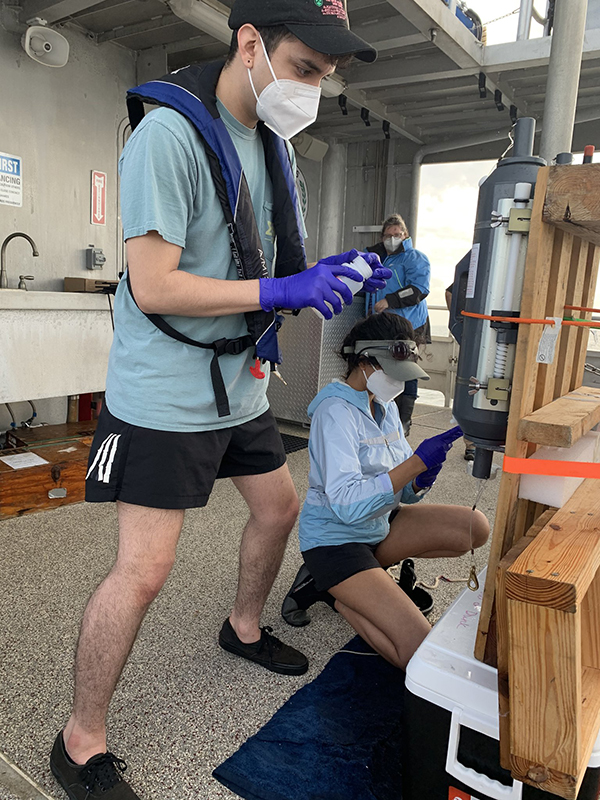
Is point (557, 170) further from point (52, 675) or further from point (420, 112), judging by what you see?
point (420, 112)

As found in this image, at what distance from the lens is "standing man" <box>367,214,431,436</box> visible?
4289 millimetres

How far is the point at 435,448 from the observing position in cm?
165

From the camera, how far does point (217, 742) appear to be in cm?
153

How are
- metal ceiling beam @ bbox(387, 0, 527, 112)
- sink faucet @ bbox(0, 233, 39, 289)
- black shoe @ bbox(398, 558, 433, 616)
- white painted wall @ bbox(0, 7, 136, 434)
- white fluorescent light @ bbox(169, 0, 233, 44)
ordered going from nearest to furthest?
black shoe @ bbox(398, 558, 433, 616) → white fluorescent light @ bbox(169, 0, 233, 44) → metal ceiling beam @ bbox(387, 0, 527, 112) → sink faucet @ bbox(0, 233, 39, 289) → white painted wall @ bbox(0, 7, 136, 434)

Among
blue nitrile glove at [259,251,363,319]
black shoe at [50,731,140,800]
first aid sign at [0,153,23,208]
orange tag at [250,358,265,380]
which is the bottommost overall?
black shoe at [50,731,140,800]

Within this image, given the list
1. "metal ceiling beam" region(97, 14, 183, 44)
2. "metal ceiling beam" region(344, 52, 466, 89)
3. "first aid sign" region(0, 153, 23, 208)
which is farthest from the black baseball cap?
"metal ceiling beam" region(344, 52, 466, 89)

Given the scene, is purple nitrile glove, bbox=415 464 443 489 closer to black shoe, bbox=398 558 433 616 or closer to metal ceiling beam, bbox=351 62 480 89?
black shoe, bbox=398 558 433 616

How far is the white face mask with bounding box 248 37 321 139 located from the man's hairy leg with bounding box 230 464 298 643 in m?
0.88

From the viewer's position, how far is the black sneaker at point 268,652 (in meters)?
1.82

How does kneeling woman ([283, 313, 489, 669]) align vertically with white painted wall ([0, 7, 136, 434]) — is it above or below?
below

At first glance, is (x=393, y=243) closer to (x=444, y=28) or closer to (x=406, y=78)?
(x=444, y=28)

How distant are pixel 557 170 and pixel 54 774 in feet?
5.20

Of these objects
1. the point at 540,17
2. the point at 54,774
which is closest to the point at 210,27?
the point at 540,17

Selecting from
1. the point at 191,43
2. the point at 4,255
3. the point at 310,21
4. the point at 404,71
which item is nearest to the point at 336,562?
the point at 310,21
